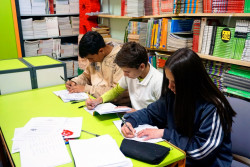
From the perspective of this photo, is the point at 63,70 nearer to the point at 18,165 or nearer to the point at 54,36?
the point at 18,165

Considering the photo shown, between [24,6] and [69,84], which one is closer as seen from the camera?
[69,84]

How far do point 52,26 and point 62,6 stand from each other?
1.26 feet

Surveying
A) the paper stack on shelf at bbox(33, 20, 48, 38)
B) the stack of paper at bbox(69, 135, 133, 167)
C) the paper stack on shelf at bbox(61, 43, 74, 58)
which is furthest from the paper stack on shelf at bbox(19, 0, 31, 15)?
the stack of paper at bbox(69, 135, 133, 167)

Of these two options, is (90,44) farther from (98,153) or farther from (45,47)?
(45,47)

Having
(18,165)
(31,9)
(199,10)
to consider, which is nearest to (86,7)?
(31,9)

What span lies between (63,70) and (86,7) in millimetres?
1886

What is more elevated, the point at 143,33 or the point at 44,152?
the point at 143,33

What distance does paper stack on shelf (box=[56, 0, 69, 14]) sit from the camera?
3.91m

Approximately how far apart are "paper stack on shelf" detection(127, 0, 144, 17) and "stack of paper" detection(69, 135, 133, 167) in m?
2.05

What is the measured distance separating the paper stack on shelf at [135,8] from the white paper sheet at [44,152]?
208 cm

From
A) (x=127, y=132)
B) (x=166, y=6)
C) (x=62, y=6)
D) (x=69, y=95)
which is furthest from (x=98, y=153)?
(x=62, y=6)

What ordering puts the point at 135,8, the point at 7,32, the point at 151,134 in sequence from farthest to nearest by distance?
the point at 7,32 → the point at 135,8 → the point at 151,134

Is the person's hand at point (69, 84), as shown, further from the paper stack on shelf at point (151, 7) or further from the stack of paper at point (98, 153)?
the paper stack on shelf at point (151, 7)

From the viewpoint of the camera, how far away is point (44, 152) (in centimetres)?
114
